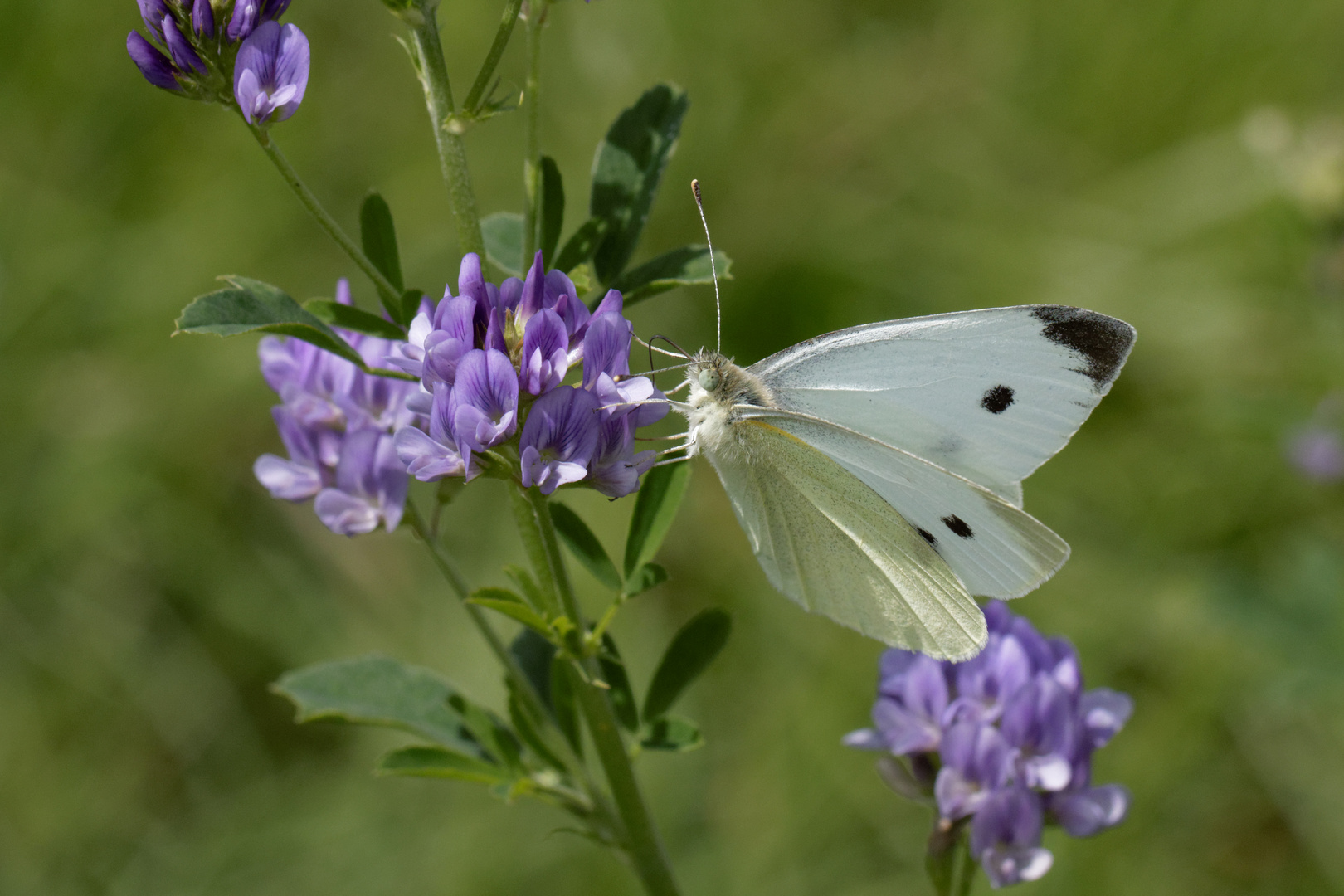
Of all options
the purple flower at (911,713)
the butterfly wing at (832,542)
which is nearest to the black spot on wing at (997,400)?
the butterfly wing at (832,542)

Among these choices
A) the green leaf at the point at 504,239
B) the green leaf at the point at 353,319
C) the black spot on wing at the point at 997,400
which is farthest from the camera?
the black spot on wing at the point at 997,400

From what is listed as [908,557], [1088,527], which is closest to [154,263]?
[908,557]

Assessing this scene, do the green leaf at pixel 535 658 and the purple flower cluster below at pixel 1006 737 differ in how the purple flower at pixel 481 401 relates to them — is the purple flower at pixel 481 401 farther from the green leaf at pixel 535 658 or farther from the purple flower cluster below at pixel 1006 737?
the purple flower cluster below at pixel 1006 737

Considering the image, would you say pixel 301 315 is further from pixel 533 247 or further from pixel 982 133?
pixel 982 133

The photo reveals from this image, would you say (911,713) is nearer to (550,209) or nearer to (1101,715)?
(1101,715)

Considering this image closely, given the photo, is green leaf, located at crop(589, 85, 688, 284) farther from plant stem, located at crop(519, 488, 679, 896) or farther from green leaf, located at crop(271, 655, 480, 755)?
green leaf, located at crop(271, 655, 480, 755)

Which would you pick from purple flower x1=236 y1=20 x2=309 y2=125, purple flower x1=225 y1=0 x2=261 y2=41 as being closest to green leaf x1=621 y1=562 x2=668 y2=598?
purple flower x1=236 y1=20 x2=309 y2=125
